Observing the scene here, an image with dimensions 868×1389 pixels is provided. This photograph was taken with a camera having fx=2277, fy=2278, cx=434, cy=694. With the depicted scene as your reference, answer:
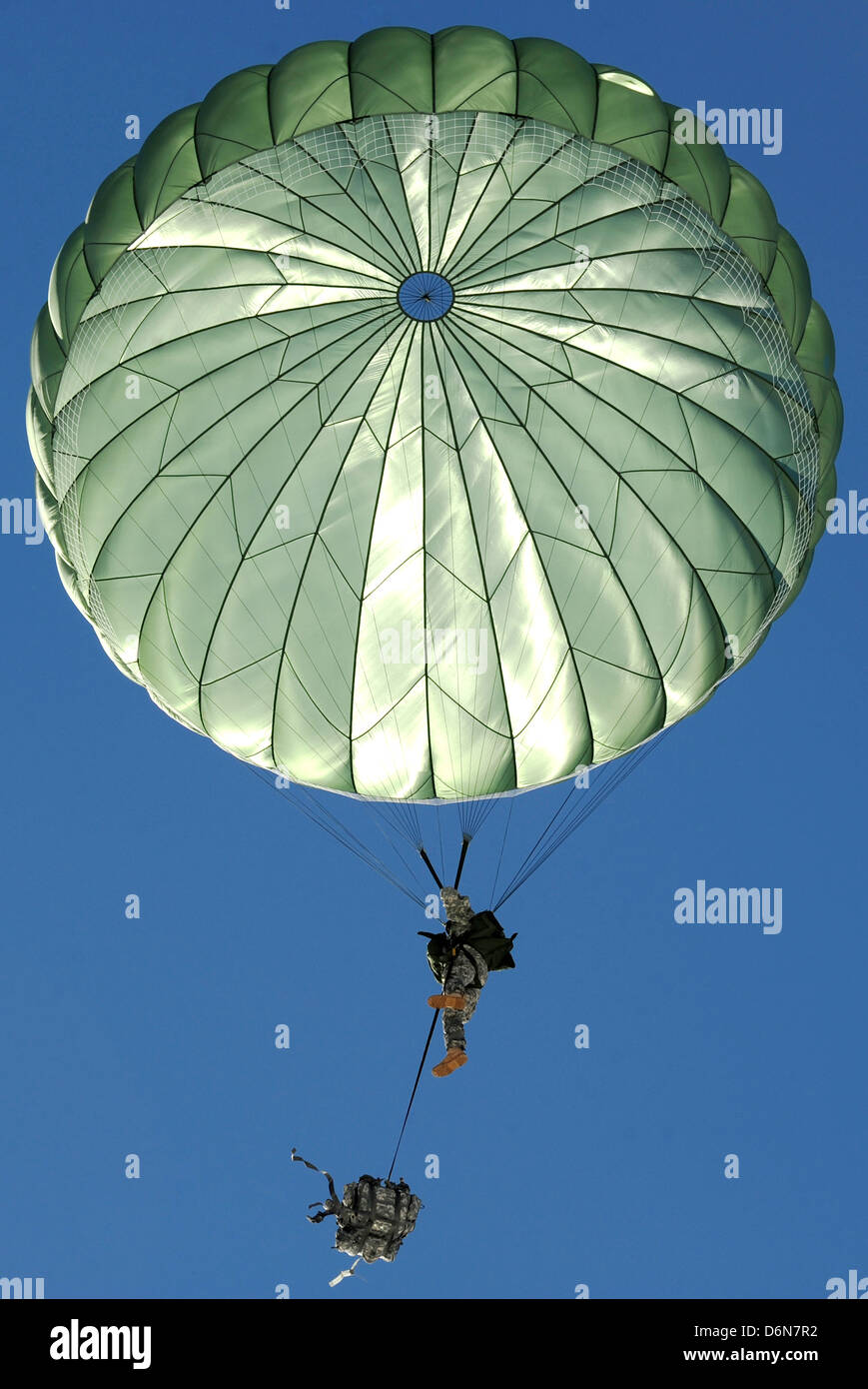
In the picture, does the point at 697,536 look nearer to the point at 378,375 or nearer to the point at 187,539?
the point at 378,375

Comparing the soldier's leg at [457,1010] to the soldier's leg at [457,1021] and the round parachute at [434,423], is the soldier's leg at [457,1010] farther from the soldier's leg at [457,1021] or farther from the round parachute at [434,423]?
the round parachute at [434,423]

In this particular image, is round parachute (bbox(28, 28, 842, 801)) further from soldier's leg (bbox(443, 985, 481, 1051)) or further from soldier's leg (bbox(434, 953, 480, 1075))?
soldier's leg (bbox(443, 985, 481, 1051))

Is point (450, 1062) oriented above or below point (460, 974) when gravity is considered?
below

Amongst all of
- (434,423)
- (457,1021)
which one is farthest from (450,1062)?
(434,423)

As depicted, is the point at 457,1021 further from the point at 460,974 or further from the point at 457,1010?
the point at 460,974

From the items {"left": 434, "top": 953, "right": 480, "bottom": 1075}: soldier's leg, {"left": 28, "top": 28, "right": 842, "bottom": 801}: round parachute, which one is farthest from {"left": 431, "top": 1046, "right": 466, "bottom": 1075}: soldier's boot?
{"left": 28, "top": 28, "right": 842, "bottom": 801}: round parachute

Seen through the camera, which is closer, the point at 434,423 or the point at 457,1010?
the point at 457,1010
